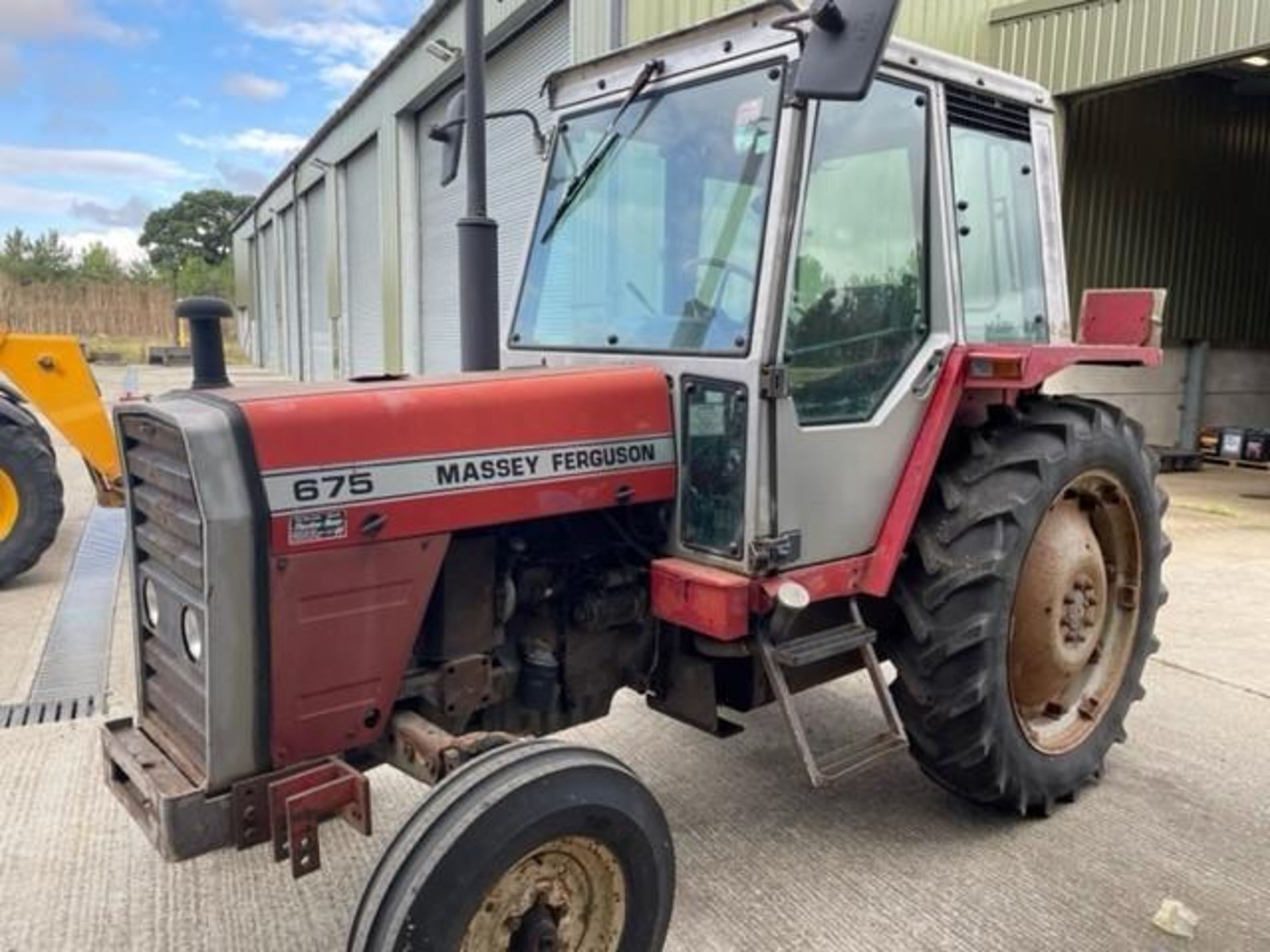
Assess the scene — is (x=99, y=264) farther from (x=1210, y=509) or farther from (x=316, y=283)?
(x=1210, y=509)

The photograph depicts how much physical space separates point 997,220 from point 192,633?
2.59m

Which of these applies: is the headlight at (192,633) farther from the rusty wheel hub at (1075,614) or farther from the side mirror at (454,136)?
the rusty wheel hub at (1075,614)

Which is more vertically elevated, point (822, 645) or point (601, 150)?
point (601, 150)

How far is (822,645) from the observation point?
2689 millimetres

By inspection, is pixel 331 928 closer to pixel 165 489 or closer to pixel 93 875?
pixel 93 875

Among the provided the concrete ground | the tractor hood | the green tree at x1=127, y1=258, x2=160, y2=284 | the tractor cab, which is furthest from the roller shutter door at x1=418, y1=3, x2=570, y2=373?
the green tree at x1=127, y1=258, x2=160, y2=284

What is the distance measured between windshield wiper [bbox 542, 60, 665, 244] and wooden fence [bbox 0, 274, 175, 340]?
29975 mm

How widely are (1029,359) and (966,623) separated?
0.77 m

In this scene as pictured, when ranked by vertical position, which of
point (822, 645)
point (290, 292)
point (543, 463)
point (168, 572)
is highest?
point (290, 292)

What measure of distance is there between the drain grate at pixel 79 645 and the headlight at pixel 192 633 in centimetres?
146

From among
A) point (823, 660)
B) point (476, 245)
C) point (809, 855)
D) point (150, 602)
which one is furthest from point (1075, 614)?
point (150, 602)

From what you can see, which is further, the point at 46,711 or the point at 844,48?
the point at 46,711

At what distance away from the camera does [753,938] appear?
2.51 m

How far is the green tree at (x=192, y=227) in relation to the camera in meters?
61.0
